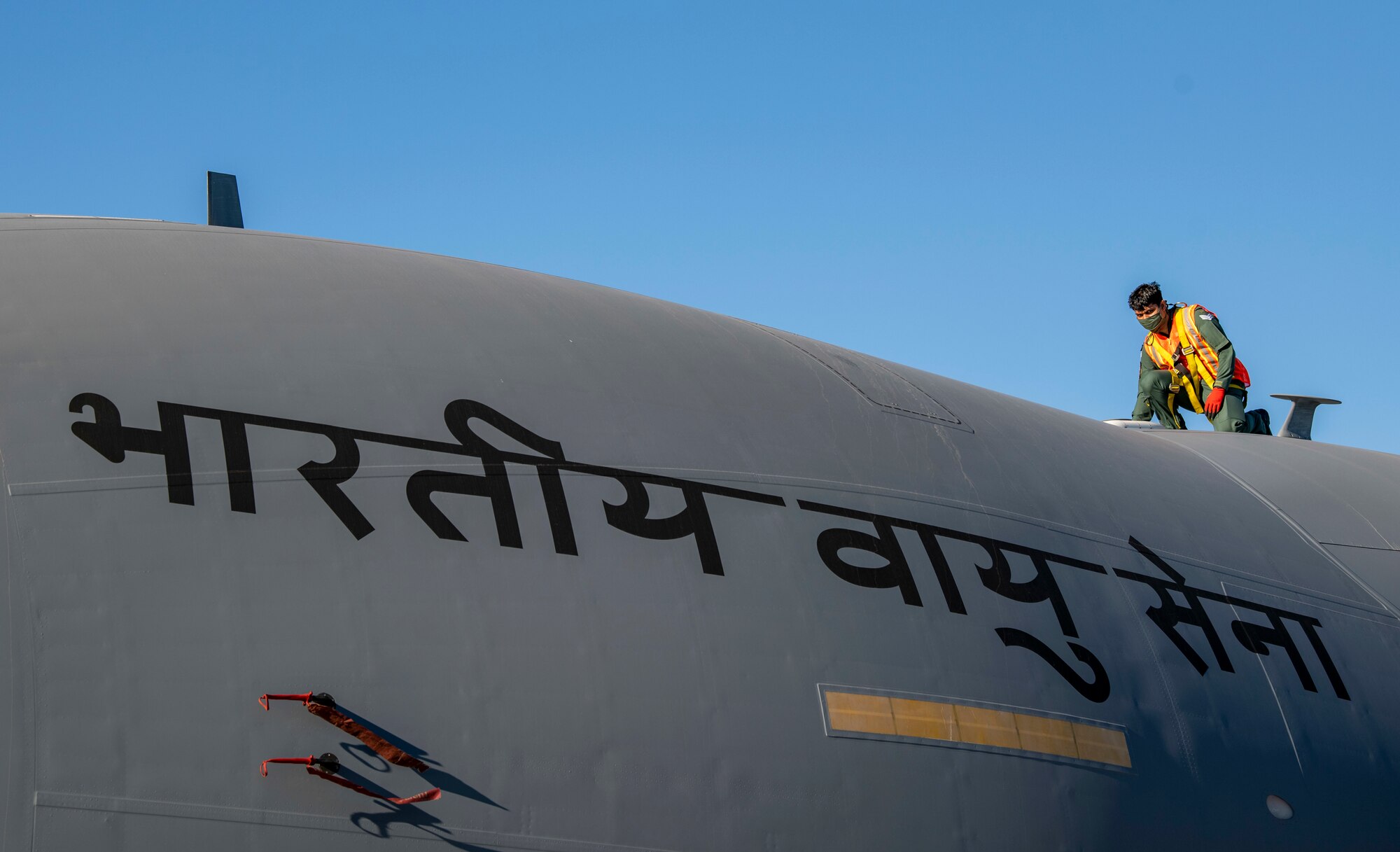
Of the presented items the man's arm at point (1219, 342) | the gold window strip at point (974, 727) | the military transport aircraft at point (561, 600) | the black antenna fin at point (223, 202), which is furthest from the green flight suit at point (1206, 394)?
the black antenna fin at point (223, 202)

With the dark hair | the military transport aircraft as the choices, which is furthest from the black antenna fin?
the dark hair

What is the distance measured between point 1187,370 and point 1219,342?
0.49 m

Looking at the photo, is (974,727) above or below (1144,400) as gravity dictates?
below

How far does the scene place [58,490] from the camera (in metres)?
5.43

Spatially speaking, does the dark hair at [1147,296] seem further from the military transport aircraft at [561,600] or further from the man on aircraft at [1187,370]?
the military transport aircraft at [561,600]

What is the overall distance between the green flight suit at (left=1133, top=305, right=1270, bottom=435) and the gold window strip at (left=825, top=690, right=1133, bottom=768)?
259 inches

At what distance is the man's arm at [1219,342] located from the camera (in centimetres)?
1320

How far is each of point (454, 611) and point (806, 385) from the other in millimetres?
3367

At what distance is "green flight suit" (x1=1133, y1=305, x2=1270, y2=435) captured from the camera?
13.2 m

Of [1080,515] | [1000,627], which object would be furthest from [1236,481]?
[1000,627]

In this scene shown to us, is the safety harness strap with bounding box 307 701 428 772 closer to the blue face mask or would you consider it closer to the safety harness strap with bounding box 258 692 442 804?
the safety harness strap with bounding box 258 692 442 804

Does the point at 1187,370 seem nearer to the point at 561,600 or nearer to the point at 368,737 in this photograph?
the point at 561,600

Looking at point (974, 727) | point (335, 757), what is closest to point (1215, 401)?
point (974, 727)

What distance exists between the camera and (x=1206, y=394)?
1352 cm
